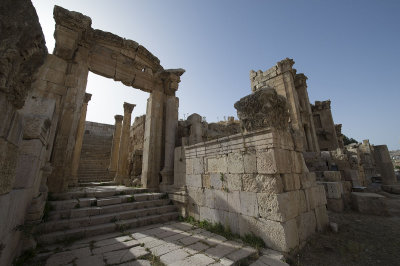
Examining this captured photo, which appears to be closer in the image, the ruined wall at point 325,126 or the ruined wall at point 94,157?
the ruined wall at point 94,157

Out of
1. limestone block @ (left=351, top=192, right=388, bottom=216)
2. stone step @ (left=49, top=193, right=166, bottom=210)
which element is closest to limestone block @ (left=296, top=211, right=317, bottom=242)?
limestone block @ (left=351, top=192, right=388, bottom=216)

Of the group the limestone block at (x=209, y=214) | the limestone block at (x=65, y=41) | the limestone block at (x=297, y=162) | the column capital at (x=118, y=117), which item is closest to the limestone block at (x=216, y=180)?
the limestone block at (x=209, y=214)

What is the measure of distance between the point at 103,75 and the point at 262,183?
21.0 feet

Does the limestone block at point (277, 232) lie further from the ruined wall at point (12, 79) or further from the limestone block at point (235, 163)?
the ruined wall at point (12, 79)

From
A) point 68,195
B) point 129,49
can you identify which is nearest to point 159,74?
point 129,49

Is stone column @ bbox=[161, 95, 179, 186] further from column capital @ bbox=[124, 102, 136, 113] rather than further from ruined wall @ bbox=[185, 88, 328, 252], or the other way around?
column capital @ bbox=[124, 102, 136, 113]

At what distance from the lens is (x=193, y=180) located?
4.93 metres

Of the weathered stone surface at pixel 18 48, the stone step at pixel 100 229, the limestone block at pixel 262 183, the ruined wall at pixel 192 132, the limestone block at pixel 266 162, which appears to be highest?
the ruined wall at pixel 192 132

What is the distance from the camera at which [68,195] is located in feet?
14.4

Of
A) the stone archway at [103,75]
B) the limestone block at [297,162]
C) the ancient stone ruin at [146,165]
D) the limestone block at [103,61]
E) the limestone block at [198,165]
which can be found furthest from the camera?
the limestone block at [103,61]

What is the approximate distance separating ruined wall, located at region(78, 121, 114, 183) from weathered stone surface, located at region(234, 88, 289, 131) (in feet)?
31.3

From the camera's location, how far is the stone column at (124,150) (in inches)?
346

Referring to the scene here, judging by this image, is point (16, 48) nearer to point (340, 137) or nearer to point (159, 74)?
point (159, 74)

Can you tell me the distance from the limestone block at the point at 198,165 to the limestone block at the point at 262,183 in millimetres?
1424
